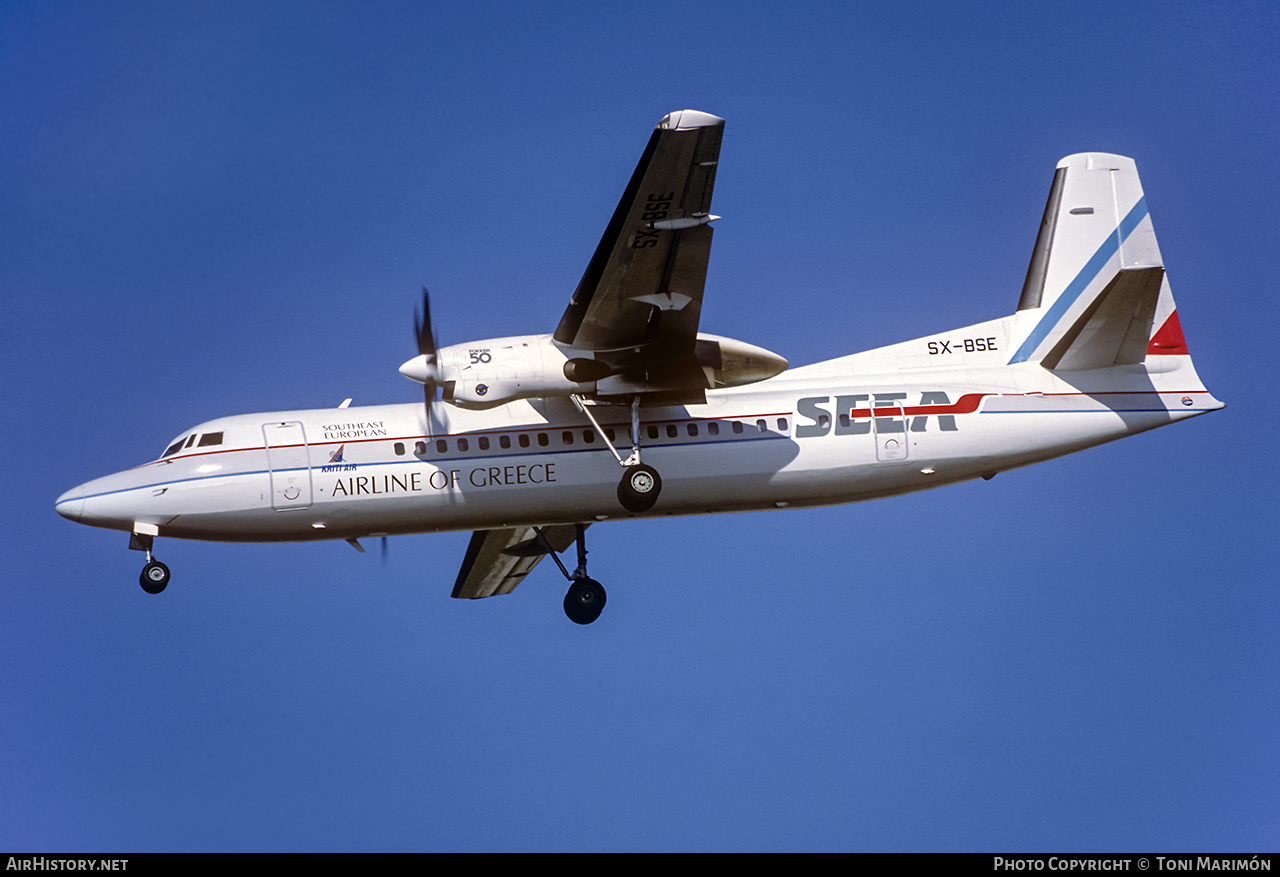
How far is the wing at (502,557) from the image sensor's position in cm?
2384

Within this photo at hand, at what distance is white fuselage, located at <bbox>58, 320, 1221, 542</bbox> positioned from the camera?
19969mm

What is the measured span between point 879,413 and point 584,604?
5391 mm

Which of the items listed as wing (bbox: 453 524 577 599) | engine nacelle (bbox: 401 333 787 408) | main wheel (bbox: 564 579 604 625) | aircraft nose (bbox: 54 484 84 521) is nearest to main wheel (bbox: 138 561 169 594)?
aircraft nose (bbox: 54 484 84 521)

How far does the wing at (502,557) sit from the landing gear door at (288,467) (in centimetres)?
399

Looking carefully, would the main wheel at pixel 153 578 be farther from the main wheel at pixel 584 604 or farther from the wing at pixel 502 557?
the main wheel at pixel 584 604

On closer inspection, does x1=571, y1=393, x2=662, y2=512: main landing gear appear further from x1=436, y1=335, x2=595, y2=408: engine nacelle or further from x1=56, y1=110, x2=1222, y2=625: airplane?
x1=436, y1=335, x2=595, y2=408: engine nacelle

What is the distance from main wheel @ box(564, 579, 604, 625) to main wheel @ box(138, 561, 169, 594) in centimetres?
598

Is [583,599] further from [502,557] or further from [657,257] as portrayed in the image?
[657,257]

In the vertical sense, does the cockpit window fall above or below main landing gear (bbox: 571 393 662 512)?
above

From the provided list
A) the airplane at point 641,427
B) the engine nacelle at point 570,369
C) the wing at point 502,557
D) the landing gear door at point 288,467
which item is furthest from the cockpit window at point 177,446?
the wing at point 502,557
